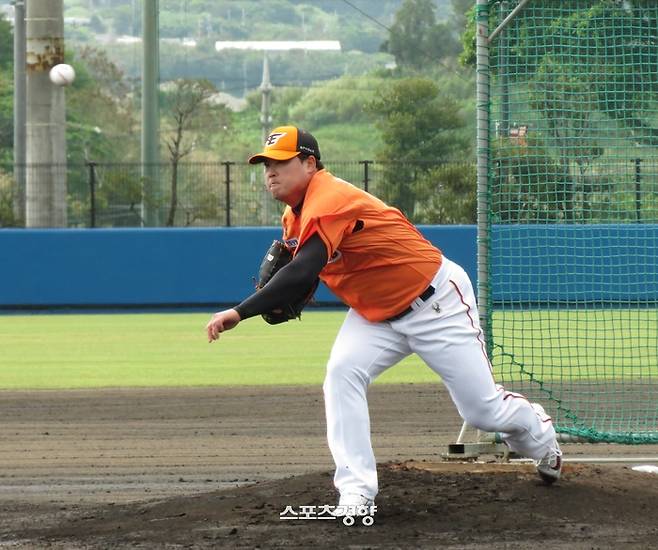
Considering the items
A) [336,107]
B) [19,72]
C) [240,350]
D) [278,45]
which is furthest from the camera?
[278,45]

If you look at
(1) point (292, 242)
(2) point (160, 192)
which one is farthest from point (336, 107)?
(1) point (292, 242)

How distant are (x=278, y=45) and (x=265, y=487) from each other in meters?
111

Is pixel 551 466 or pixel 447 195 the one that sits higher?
pixel 447 195

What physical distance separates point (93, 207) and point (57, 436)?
51.4 ft

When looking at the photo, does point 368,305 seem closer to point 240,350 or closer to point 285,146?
point 285,146

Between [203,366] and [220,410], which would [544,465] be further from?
[203,366]

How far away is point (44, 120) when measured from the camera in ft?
92.4

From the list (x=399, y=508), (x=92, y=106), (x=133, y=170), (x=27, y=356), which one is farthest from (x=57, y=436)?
(x=92, y=106)

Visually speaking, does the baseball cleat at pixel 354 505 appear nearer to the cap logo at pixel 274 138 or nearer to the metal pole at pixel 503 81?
the cap logo at pixel 274 138

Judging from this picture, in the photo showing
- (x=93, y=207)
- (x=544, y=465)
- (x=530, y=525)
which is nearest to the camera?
(x=530, y=525)

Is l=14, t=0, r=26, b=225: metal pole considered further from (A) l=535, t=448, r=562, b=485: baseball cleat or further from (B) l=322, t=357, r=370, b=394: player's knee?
(B) l=322, t=357, r=370, b=394: player's knee

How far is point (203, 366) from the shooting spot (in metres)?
15.7

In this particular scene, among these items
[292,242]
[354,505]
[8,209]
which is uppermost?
[292,242]

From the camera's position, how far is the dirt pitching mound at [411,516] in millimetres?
6762
